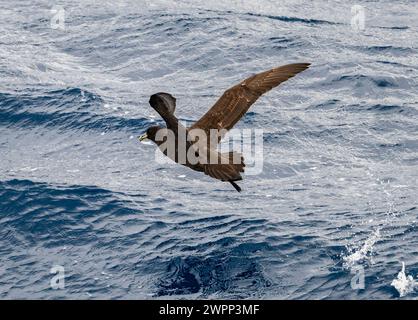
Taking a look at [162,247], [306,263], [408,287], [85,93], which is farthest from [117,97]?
[408,287]

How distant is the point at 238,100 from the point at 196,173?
4.17 metres

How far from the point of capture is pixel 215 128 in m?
15.5

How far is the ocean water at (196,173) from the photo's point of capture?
1544 centimetres

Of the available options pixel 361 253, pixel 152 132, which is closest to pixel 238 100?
pixel 152 132

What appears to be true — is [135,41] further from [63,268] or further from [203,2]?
[63,268]

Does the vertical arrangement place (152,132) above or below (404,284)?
above

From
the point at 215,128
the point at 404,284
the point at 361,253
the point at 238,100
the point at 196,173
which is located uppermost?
the point at 238,100

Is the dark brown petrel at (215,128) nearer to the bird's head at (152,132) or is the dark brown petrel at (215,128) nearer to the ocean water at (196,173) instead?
the bird's head at (152,132)

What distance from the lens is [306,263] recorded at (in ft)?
50.9

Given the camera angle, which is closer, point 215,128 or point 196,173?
point 215,128

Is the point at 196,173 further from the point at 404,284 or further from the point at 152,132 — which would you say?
the point at 404,284

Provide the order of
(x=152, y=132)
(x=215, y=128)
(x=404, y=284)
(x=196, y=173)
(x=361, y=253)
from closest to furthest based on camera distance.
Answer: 1. (x=404, y=284)
2. (x=152, y=132)
3. (x=215, y=128)
4. (x=361, y=253)
5. (x=196, y=173)

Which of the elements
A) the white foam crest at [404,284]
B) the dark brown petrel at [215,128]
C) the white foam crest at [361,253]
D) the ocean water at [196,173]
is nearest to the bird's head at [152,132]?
the dark brown petrel at [215,128]

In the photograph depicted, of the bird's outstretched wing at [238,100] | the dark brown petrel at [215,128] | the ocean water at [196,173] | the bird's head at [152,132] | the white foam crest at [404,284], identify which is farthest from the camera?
the bird's outstretched wing at [238,100]
